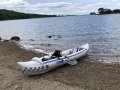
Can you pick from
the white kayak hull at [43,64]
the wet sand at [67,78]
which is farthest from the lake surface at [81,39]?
the wet sand at [67,78]

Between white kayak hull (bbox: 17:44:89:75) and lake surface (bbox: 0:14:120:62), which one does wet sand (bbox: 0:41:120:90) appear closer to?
white kayak hull (bbox: 17:44:89:75)

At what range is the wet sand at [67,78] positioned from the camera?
49.6 ft

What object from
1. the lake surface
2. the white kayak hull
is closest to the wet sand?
the white kayak hull

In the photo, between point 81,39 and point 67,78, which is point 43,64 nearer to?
point 67,78

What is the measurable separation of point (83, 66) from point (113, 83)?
200 inches

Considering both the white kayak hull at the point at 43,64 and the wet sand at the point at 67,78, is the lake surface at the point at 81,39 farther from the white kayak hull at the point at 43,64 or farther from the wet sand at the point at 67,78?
the wet sand at the point at 67,78

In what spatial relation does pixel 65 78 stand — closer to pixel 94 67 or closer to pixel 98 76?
pixel 98 76

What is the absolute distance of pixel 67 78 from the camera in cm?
1695

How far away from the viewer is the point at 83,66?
802 inches

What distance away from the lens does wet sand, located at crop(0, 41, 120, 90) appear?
1511cm

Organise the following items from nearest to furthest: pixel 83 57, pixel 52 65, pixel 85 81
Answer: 1. pixel 85 81
2. pixel 52 65
3. pixel 83 57

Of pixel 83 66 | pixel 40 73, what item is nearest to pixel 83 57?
pixel 83 66

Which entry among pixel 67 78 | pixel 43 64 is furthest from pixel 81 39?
pixel 67 78

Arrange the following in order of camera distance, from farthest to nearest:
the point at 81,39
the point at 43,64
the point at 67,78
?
the point at 81,39 < the point at 43,64 < the point at 67,78
